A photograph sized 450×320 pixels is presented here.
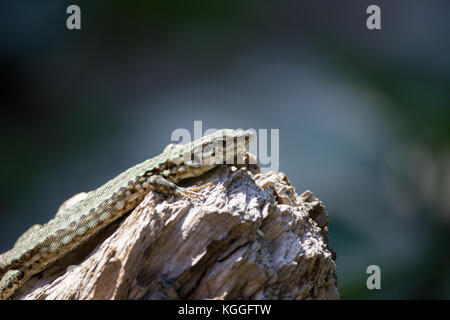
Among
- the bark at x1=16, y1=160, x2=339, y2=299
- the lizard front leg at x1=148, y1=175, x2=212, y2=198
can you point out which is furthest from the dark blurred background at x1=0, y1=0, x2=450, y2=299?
the lizard front leg at x1=148, y1=175, x2=212, y2=198

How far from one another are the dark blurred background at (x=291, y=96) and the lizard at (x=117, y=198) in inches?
141

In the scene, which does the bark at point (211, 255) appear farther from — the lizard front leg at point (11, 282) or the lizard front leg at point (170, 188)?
the lizard front leg at point (11, 282)

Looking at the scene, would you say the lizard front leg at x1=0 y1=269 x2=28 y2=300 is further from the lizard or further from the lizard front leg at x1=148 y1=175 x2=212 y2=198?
the lizard front leg at x1=148 y1=175 x2=212 y2=198

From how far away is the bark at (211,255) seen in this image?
10.1ft

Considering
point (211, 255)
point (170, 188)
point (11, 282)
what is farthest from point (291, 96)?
point (11, 282)

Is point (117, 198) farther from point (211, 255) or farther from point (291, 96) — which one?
point (291, 96)

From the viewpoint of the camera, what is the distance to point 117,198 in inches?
148

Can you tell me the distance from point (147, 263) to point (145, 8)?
5.42 metres

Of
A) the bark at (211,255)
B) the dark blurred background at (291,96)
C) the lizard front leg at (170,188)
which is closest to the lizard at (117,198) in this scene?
the lizard front leg at (170,188)

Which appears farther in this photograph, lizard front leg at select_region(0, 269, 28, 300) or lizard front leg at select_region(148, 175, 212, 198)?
lizard front leg at select_region(0, 269, 28, 300)

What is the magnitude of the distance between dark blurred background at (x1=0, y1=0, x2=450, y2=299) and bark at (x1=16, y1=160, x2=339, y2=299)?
11.3 feet

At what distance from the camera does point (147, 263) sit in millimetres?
3121

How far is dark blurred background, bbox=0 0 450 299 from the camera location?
6.89 meters
